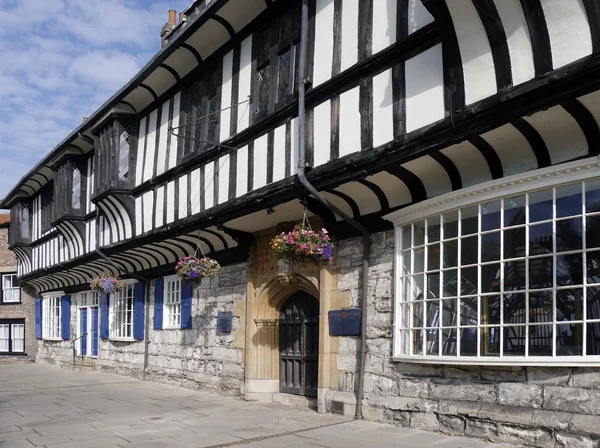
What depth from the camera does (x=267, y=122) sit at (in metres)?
9.54

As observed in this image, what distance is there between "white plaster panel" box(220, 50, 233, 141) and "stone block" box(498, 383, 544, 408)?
20.3ft

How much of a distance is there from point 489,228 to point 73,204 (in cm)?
1333

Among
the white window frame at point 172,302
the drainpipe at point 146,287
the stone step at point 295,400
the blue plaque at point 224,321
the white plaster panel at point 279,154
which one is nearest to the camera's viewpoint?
the white plaster panel at point 279,154

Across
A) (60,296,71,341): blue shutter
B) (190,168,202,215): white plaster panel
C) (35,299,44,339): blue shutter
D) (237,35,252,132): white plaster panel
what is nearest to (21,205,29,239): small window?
(35,299,44,339): blue shutter

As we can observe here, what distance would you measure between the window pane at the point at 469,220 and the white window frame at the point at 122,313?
34.9ft

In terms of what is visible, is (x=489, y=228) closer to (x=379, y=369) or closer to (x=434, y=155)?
(x=434, y=155)

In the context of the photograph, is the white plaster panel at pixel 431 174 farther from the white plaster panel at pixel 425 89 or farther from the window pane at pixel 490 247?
the window pane at pixel 490 247

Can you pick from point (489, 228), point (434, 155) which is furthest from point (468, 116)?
point (489, 228)

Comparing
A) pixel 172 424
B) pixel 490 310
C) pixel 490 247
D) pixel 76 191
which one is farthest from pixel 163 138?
pixel 490 310

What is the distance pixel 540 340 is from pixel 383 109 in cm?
311

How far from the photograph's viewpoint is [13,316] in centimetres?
2533

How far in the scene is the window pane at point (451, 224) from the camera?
721 cm

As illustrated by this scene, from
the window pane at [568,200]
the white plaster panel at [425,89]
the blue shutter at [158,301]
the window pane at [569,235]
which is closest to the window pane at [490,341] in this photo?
the window pane at [569,235]

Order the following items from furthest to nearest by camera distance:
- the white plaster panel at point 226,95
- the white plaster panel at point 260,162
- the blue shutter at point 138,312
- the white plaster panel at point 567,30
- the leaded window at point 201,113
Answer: the blue shutter at point 138,312, the leaded window at point 201,113, the white plaster panel at point 226,95, the white plaster panel at point 260,162, the white plaster panel at point 567,30
